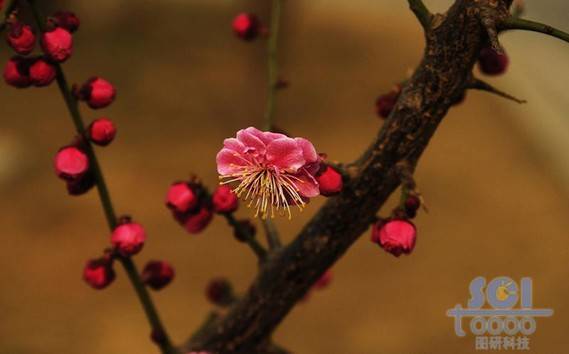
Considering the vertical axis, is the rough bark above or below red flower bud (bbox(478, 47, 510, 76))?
below

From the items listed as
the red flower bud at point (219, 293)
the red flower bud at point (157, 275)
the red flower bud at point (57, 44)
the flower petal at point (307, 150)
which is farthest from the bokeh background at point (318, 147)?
the flower petal at point (307, 150)

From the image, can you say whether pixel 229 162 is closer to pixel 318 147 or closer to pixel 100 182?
pixel 100 182

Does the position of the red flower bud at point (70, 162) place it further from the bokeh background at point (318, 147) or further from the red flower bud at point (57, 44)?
the bokeh background at point (318, 147)

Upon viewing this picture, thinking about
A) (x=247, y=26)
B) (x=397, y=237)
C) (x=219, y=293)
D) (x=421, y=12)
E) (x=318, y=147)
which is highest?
(x=318, y=147)

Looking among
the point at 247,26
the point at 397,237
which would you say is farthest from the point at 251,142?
the point at 247,26

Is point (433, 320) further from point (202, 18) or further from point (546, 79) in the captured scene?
point (202, 18)

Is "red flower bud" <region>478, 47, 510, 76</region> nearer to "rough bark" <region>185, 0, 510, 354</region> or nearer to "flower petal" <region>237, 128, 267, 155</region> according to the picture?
"rough bark" <region>185, 0, 510, 354</region>

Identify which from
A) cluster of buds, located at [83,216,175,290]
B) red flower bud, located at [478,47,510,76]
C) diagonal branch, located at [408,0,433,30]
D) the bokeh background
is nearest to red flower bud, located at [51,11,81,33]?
cluster of buds, located at [83,216,175,290]

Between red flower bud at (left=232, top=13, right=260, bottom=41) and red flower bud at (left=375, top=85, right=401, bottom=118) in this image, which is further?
red flower bud at (left=232, top=13, right=260, bottom=41)

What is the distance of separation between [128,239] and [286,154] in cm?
21

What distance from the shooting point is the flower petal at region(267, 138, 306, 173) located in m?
0.49

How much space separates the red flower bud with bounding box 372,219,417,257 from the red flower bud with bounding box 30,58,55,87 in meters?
0.29

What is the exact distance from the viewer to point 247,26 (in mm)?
848

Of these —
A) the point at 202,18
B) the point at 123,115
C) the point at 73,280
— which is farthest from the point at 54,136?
the point at 202,18
